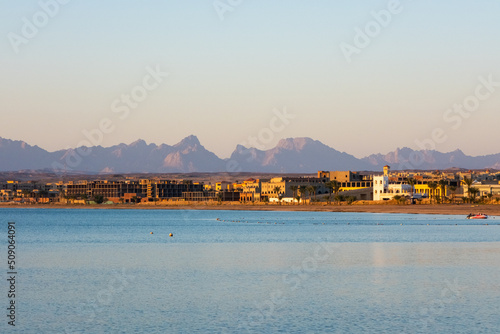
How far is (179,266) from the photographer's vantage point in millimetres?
57062

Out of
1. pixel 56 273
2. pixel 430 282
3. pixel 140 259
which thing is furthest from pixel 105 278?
pixel 430 282

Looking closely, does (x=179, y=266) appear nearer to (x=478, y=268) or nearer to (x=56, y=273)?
(x=56, y=273)

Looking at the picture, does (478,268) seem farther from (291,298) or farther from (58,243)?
(58,243)

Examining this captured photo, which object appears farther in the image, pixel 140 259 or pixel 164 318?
pixel 140 259

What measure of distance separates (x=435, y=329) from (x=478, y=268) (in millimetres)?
22884

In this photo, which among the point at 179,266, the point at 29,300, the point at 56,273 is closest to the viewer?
the point at 29,300

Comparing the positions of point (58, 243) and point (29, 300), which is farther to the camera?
point (58, 243)

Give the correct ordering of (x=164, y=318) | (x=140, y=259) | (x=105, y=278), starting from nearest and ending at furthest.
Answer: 1. (x=164, y=318)
2. (x=105, y=278)
3. (x=140, y=259)

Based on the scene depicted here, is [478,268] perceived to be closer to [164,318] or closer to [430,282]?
[430,282]

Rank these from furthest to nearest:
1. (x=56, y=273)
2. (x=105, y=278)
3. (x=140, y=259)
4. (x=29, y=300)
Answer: (x=140, y=259)
(x=56, y=273)
(x=105, y=278)
(x=29, y=300)

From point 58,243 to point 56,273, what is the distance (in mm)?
33204

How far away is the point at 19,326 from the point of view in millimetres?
33188

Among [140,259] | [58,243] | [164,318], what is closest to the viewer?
[164,318]

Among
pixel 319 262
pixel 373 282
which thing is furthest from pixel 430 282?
pixel 319 262
